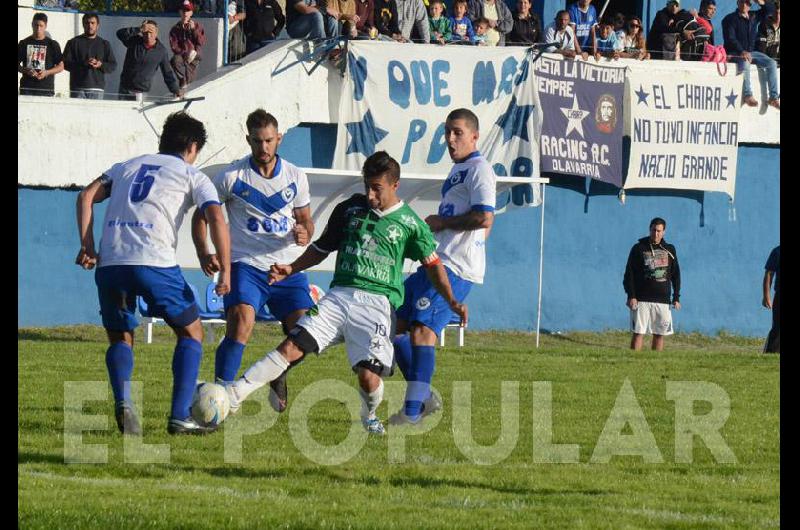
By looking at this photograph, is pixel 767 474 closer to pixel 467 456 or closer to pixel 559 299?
pixel 467 456

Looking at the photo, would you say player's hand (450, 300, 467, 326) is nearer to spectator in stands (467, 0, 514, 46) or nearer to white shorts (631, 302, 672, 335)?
A: white shorts (631, 302, 672, 335)

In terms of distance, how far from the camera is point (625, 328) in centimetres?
2614

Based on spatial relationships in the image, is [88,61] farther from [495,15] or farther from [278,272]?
[278,272]

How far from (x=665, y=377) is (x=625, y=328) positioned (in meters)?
11.4

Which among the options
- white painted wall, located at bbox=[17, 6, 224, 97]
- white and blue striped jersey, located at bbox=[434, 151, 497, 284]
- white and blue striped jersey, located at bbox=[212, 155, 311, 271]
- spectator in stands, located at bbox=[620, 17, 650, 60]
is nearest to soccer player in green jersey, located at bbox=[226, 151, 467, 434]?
white and blue striped jersey, located at bbox=[212, 155, 311, 271]

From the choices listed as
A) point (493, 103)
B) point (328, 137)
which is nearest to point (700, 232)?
point (493, 103)

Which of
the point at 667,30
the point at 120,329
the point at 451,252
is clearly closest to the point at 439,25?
the point at 667,30

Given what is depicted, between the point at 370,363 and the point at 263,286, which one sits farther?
the point at 263,286

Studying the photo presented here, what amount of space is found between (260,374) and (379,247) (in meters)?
1.12

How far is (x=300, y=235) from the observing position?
1052cm

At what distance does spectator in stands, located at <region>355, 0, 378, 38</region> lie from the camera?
23.4 m

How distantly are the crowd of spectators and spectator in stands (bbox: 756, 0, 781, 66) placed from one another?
2 centimetres

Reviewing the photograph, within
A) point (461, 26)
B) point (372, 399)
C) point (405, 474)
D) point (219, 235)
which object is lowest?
point (405, 474)

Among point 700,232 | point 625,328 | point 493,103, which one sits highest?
point 493,103
